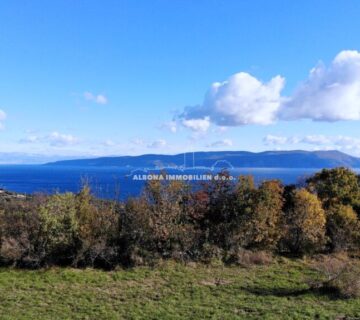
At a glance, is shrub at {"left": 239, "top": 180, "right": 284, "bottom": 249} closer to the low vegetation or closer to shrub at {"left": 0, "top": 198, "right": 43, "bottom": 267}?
the low vegetation

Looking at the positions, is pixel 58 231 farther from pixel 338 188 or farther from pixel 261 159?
pixel 261 159

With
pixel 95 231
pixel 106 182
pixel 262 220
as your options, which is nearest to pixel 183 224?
pixel 262 220

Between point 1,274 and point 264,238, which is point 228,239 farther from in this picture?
point 1,274

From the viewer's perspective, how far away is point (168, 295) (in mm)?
11992

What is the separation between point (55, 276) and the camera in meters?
13.8

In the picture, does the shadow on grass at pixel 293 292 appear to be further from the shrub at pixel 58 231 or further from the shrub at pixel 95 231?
the shrub at pixel 58 231

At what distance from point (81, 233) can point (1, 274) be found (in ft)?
9.69

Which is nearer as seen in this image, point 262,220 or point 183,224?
point 183,224

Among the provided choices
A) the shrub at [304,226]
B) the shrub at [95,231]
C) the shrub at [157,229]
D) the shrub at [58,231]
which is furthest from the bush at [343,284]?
the shrub at [58,231]

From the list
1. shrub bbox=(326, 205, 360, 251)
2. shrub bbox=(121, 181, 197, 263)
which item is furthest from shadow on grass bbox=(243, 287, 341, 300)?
shrub bbox=(326, 205, 360, 251)

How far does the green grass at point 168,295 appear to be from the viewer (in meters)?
10.3

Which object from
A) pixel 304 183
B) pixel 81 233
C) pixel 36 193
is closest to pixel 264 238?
pixel 304 183

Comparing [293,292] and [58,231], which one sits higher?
[58,231]

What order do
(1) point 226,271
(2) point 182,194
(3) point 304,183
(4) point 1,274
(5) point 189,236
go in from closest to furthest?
(4) point 1,274 → (1) point 226,271 → (5) point 189,236 → (2) point 182,194 → (3) point 304,183
